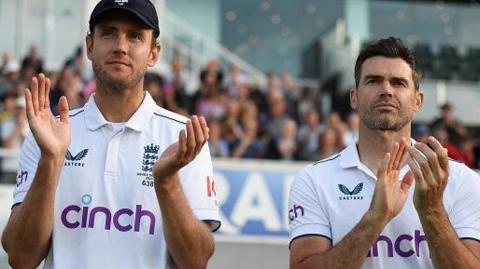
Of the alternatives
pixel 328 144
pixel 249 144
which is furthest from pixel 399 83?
pixel 328 144

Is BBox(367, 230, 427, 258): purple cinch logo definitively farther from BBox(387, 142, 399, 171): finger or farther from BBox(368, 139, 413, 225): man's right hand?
BBox(387, 142, 399, 171): finger

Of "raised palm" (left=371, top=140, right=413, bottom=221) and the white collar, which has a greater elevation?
the white collar

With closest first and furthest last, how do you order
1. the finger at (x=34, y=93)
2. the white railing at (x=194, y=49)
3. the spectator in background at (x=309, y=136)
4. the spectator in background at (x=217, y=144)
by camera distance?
1. the finger at (x=34, y=93)
2. the spectator in background at (x=217, y=144)
3. the spectator in background at (x=309, y=136)
4. the white railing at (x=194, y=49)

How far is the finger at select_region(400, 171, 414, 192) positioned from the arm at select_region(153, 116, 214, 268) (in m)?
0.86

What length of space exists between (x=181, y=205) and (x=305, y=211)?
0.79 m

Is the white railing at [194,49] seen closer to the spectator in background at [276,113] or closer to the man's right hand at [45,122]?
the spectator in background at [276,113]

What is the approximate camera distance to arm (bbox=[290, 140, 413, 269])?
361 centimetres

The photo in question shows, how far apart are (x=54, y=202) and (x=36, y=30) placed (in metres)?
11.7

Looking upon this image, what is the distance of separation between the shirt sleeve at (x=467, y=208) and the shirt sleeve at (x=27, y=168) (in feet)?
6.03

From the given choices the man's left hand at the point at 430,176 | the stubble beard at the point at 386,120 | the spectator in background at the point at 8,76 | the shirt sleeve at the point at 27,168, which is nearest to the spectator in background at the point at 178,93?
the spectator in background at the point at 8,76

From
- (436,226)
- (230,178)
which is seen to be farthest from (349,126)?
(436,226)

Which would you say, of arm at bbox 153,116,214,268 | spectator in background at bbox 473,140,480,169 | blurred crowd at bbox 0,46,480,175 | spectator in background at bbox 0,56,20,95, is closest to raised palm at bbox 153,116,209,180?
arm at bbox 153,116,214,268

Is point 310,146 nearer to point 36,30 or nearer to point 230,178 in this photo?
point 230,178

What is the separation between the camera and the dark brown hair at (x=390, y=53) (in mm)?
4184
